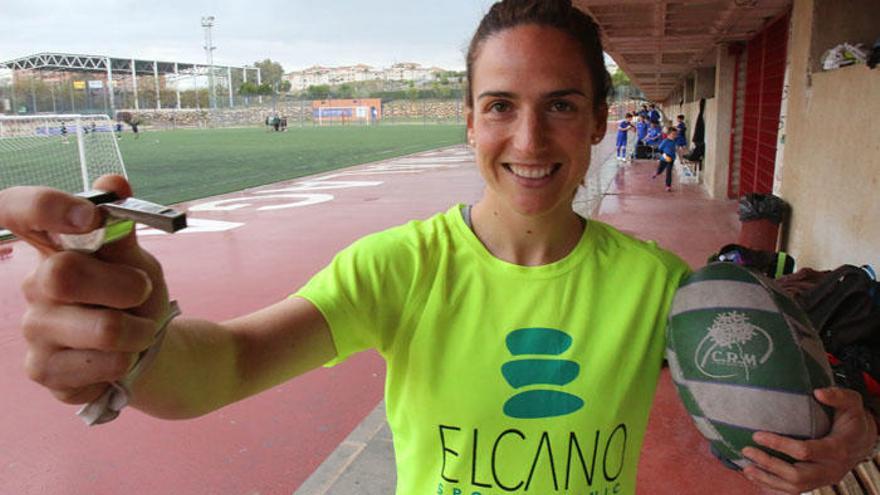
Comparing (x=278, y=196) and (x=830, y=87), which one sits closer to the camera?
(x=830, y=87)

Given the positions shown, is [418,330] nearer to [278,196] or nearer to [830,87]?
[830,87]

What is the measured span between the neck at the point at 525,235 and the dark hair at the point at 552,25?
0.83 ft

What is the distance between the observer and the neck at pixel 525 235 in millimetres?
1370

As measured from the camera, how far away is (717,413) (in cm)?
133

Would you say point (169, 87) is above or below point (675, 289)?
above

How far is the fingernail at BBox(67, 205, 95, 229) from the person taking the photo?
728 millimetres

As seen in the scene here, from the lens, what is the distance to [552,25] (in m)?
1.31

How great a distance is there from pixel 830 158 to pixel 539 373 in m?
4.45

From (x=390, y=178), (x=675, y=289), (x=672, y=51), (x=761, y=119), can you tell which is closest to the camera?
(x=675, y=289)

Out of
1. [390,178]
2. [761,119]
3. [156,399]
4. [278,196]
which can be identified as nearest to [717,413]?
[156,399]

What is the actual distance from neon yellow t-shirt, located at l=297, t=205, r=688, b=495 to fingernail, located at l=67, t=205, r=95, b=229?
0.58 meters

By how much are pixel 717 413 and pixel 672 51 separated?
12.1 m

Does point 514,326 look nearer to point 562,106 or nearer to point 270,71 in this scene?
point 562,106

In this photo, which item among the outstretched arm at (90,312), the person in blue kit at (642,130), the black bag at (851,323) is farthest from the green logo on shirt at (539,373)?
the person in blue kit at (642,130)
